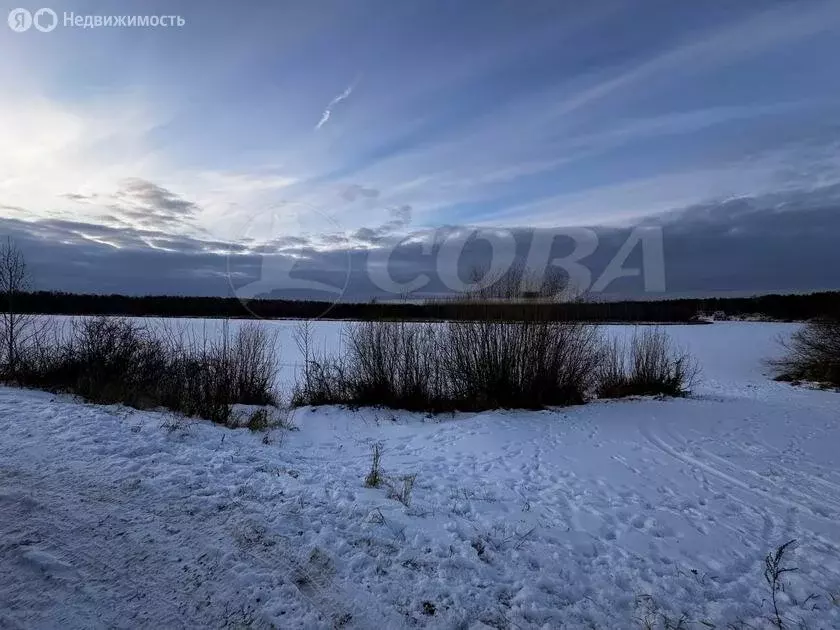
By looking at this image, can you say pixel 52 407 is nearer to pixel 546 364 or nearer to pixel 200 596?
pixel 200 596

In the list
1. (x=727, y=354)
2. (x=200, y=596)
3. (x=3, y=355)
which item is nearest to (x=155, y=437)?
(x=200, y=596)

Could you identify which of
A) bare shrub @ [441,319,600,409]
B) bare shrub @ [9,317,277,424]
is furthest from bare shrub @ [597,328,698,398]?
bare shrub @ [9,317,277,424]

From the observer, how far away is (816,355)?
21.1 metres

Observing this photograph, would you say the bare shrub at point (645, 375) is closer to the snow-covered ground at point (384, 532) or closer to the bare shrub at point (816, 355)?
the snow-covered ground at point (384, 532)

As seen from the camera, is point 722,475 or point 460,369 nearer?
point 722,475

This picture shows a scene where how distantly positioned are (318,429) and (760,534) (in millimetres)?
7442

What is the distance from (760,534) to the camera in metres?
4.66

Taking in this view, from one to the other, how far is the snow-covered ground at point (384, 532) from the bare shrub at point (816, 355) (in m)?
16.4

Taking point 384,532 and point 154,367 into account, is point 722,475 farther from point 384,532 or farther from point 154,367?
point 154,367

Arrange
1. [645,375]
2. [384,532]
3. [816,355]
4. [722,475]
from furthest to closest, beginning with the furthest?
[816,355] < [645,375] < [722,475] < [384,532]

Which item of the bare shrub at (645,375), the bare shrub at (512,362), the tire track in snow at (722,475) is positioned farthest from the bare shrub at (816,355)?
the tire track in snow at (722,475)

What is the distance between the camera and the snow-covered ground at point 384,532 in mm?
2943

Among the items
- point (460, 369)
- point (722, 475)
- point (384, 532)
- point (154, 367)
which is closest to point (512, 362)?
point (460, 369)

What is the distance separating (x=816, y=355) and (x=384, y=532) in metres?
25.7
